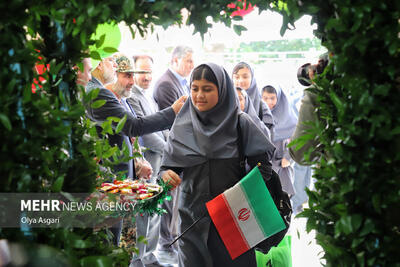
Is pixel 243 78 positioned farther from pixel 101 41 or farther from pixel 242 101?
pixel 101 41

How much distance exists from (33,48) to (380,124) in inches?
56.2

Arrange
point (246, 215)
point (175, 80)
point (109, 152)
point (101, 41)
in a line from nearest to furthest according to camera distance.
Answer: point (101, 41), point (109, 152), point (246, 215), point (175, 80)

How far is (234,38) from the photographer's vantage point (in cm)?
1018

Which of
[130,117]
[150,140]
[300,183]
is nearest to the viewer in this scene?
[130,117]

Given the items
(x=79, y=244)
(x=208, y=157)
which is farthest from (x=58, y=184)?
(x=208, y=157)

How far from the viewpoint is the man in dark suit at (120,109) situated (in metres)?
3.74

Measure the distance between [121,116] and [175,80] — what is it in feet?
5.77

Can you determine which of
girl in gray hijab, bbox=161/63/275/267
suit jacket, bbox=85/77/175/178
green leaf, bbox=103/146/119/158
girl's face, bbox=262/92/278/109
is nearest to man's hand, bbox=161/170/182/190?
girl in gray hijab, bbox=161/63/275/267

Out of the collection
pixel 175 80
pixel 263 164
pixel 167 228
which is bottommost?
pixel 167 228

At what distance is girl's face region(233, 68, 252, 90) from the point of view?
18.4ft

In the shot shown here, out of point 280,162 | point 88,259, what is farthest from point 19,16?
point 280,162

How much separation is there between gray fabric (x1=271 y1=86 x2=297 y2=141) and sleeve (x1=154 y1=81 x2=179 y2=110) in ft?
4.09

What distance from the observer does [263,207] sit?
308 cm

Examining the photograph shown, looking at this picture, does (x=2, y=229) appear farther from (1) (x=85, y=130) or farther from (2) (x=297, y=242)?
(2) (x=297, y=242)
